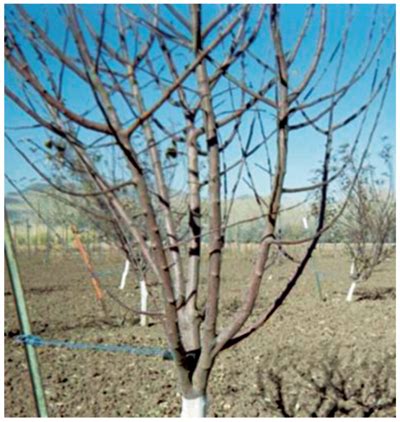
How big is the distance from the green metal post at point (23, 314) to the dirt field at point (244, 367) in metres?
1.53

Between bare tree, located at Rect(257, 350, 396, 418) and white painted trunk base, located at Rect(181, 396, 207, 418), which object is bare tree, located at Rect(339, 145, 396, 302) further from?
white painted trunk base, located at Rect(181, 396, 207, 418)

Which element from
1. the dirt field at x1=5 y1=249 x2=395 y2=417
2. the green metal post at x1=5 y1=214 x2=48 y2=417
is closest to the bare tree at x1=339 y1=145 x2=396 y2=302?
the dirt field at x1=5 y1=249 x2=395 y2=417

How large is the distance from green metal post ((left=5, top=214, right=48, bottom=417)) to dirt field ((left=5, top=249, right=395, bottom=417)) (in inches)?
60.2

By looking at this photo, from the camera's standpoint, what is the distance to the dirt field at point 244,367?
301 centimetres

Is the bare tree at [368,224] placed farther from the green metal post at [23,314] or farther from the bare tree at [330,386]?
the green metal post at [23,314]

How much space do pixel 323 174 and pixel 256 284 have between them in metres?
0.30

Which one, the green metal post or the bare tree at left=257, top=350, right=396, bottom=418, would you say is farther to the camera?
the bare tree at left=257, top=350, right=396, bottom=418

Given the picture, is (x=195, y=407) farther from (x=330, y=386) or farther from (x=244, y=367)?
(x=244, y=367)

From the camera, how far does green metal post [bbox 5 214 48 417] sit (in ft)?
4.60

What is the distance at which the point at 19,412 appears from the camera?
292 cm

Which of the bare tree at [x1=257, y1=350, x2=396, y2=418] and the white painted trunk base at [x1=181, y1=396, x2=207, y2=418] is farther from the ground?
the white painted trunk base at [x1=181, y1=396, x2=207, y2=418]

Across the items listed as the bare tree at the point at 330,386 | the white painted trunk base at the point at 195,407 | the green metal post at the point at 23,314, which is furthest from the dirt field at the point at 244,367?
the white painted trunk base at the point at 195,407

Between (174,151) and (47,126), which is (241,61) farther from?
(47,126)

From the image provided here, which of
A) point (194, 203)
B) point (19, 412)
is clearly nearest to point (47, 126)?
point (194, 203)
